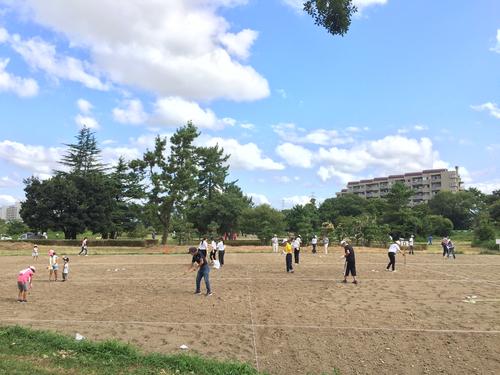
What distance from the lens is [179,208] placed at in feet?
170

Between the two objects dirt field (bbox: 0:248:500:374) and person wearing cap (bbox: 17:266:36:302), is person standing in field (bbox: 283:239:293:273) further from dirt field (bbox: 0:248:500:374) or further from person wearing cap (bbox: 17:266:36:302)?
person wearing cap (bbox: 17:266:36:302)

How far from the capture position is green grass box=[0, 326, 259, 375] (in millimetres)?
7379

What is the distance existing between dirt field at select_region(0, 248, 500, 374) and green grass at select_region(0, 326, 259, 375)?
77cm

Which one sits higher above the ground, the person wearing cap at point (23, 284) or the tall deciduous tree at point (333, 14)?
the tall deciduous tree at point (333, 14)

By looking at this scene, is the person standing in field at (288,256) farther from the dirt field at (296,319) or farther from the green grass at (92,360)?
the green grass at (92,360)

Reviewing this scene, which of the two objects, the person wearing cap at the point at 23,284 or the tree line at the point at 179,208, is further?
the tree line at the point at 179,208

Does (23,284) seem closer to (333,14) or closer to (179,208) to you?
(333,14)

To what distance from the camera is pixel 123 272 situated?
75.4 feet

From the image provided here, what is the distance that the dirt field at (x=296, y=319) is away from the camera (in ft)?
28.9

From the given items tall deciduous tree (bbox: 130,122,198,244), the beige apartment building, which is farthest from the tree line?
the beige apartment building

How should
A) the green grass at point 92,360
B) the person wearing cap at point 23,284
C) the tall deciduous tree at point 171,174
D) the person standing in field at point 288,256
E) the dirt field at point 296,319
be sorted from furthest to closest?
the tall deciduous tree at point 171,174, the person standing in field at point 288,256, the person wearing cap at point 23,284, the dirt field at point 296,319, the green grass at point 92,360

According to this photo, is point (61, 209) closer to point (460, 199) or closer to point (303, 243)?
point (303, 243)

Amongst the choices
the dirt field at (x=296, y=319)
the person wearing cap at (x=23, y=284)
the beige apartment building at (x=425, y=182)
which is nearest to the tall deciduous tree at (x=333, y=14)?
the dirt field at (x=296, y=319)

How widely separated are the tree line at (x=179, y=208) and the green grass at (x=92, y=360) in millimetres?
40022
